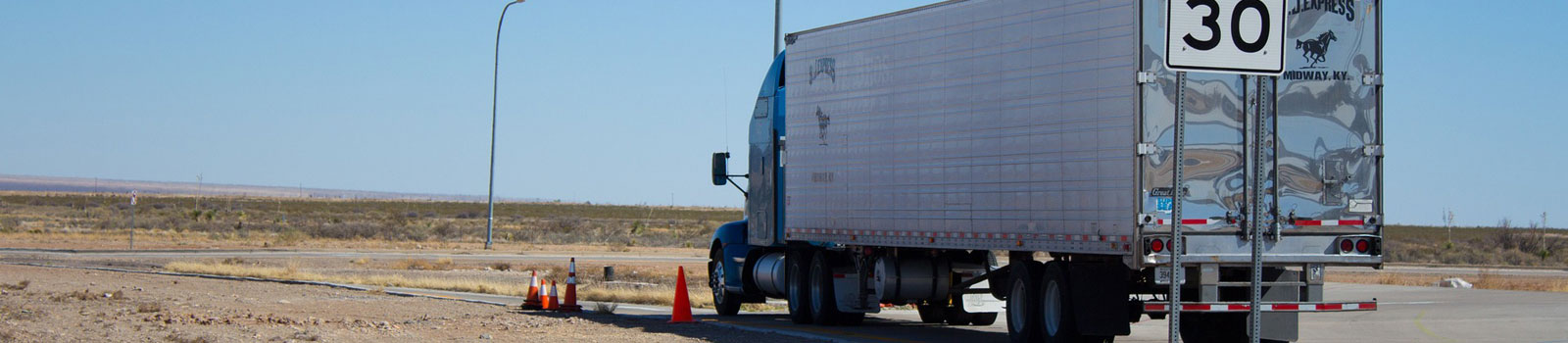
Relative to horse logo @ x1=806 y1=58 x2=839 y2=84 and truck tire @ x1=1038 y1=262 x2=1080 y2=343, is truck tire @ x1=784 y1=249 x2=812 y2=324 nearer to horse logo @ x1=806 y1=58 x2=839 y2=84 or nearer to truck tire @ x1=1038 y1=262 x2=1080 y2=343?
horse logo @ x1=806 y1=58 x2=839 y2=84

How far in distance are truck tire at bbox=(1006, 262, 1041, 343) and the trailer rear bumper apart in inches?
64.9

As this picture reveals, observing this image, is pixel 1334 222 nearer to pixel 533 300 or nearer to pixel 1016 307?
pixel 1016 307

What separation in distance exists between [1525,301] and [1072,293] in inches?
559

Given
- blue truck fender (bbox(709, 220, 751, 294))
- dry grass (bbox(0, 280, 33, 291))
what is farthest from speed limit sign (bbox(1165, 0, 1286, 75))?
dry grass (bbox(0, 280, 33, 291))

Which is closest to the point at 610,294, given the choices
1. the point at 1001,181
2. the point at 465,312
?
the point at 465,312

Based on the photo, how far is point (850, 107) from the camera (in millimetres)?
18375

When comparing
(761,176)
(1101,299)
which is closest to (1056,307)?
(1101,299)

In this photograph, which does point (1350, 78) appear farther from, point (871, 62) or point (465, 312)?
point (465, 312)

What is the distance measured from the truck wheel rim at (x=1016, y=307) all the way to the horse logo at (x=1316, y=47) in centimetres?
343

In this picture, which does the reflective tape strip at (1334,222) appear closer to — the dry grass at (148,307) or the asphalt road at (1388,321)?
the asphalt road at (1388,321)

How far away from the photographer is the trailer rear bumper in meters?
12.4

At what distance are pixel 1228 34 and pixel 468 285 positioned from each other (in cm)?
2301

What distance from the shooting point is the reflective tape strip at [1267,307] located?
40.8 ft

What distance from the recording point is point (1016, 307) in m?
15.1
